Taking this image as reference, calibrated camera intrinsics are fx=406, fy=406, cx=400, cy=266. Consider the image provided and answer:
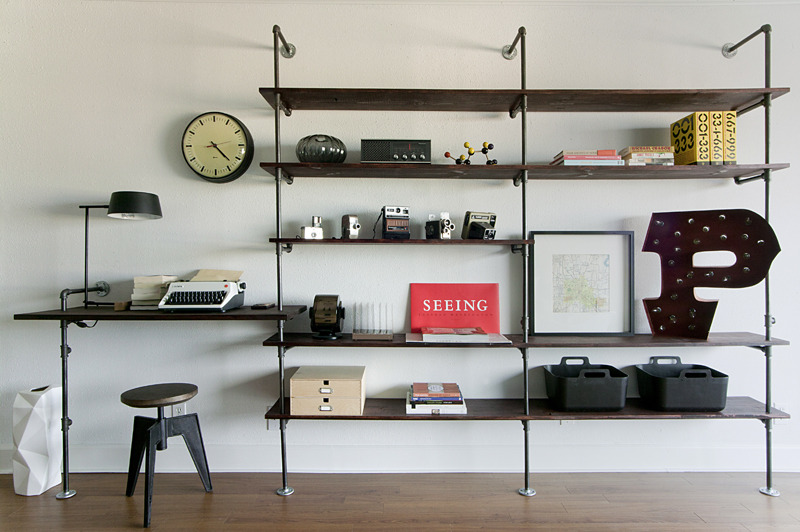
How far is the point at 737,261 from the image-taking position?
224 centimetres

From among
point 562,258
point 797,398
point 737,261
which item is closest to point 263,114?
point 562,258

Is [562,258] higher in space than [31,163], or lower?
lower

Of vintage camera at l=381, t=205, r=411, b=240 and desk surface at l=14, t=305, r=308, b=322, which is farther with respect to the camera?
vintage camera at l=381, t=205, r=411, b=240

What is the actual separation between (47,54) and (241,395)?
2453 mm

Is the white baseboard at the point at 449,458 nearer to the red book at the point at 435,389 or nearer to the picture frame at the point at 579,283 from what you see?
the red book at the point at 435,389

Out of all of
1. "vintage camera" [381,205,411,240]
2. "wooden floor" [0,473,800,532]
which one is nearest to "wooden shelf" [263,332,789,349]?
"vintage camera" [381,205,411,240]

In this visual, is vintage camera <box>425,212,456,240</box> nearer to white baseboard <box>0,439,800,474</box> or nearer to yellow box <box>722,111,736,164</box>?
white baseboard <box>0,439,800,474</box>

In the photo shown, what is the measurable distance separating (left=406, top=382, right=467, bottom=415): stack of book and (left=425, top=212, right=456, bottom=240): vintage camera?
893 millimetres

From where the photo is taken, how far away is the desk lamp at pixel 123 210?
7.34ft

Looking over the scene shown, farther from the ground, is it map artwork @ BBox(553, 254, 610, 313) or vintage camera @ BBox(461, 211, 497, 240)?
vintage camera @ BBox(461, 211, 497, 240)

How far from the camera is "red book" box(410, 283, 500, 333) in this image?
99.5 inches

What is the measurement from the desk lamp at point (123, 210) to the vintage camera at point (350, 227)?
1077 mm

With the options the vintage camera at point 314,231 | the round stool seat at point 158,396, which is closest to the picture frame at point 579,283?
the vintage camera at point 314,231

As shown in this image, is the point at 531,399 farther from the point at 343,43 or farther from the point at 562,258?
the point at 343,43
